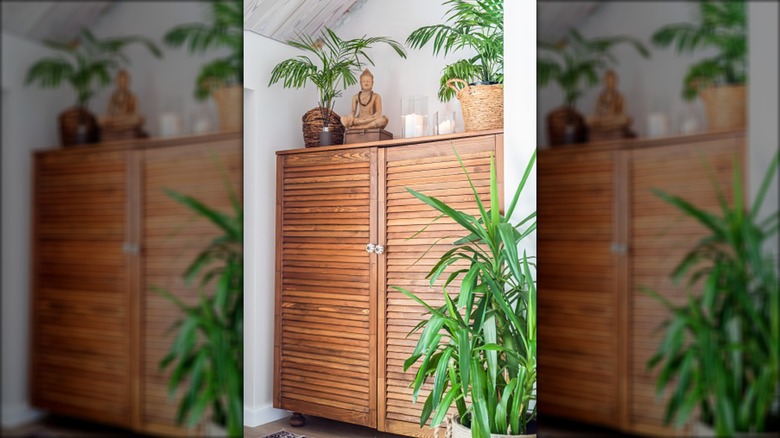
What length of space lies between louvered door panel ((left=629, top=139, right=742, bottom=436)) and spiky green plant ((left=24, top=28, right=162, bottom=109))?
0.56m

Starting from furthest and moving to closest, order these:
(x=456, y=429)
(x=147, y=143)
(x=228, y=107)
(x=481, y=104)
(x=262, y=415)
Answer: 1. (x=262, y=415)
2. (x=481, y=104)
3. (x=456, y=429)
4. (x=228, y=107)
5. (x=147, y=143)

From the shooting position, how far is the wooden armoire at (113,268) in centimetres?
58

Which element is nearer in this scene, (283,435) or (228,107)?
(228,107)

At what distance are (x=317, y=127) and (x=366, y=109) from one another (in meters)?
0.25

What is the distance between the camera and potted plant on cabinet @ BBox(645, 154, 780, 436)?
0.63ft

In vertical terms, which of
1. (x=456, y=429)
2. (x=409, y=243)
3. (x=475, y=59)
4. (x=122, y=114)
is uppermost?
(x=475, y=59)

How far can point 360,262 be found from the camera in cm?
219

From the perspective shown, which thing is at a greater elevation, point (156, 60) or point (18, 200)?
point (156, 60)

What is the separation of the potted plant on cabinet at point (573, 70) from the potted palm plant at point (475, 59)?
183 cm

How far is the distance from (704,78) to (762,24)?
5 cm

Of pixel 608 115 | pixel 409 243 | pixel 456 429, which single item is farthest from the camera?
pixel 409 243

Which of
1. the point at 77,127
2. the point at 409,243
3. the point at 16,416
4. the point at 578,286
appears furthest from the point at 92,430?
the point at 409,243

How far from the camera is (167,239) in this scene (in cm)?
72

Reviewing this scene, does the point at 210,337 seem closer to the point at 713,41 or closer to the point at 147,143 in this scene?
the point at 147,143
